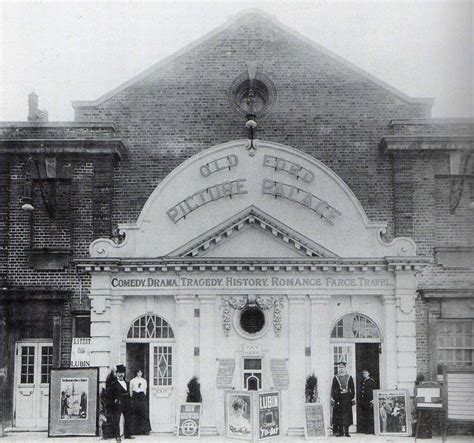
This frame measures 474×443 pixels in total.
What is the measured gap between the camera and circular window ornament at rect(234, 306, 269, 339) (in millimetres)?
17958

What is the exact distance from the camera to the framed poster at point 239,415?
52.1 ft

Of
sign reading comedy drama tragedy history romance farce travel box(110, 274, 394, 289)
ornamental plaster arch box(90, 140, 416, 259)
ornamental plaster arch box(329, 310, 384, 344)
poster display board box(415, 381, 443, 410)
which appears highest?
ornamental plaster arch box(90, 140, 416, 259)

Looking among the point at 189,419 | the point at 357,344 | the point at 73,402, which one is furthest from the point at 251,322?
the point at 73,402

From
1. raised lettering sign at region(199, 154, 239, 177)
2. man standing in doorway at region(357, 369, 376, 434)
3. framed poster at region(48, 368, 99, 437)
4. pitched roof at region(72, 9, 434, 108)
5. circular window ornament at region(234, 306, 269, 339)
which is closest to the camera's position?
framed poster at region(48, 368, 99, 437)

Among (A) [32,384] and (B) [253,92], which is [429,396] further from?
(A) [32,384]

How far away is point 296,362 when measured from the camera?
58.2 ft

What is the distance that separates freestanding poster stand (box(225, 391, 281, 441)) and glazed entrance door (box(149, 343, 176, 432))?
237cm

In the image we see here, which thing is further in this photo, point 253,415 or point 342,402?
point 342,402

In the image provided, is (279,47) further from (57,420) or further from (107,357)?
(57,420)

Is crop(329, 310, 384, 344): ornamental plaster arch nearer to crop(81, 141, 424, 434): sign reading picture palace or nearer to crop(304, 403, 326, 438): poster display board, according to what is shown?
crop(81, 141, 424, 434): sign reading picture palace

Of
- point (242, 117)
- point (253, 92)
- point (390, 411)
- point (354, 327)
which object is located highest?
point (253, 92)

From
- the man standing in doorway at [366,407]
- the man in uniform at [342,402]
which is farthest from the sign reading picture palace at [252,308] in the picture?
the man standing in doorway at [366,407]

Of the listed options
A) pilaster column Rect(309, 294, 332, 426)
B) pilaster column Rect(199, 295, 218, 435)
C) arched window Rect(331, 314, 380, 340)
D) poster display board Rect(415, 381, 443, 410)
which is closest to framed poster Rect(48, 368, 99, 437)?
pilaster column Rect(199, 295, 218, 435)

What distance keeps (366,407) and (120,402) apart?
5947 millimetres
